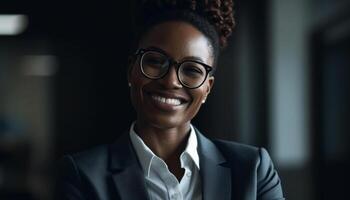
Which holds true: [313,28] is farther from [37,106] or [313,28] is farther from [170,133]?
[170,133]

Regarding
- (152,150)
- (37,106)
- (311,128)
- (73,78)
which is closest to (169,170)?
(152,150)

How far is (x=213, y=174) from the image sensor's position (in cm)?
39

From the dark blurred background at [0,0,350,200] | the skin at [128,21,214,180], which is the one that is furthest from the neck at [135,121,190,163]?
the dark blurred background at [0,0,350,200]

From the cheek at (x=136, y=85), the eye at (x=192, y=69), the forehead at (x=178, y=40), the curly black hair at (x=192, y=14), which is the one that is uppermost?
the curly black hair at (x=192, y=14)

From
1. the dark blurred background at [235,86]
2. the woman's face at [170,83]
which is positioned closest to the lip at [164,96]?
the woman's face at [170,83]

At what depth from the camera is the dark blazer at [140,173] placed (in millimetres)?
383

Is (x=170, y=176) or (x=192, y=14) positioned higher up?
(x=192, y=14)

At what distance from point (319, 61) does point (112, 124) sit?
104 cm

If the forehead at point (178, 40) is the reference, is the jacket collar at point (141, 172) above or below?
Result: below

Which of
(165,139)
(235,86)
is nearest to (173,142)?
(165,139)

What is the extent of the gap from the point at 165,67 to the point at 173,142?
60 millimetres

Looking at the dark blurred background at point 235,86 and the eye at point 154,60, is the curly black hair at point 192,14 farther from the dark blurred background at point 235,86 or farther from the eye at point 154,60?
the dark blurred background at point 235,86

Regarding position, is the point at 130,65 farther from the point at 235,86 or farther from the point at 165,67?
the point at 235,86

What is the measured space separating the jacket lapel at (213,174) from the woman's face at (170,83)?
0.13 ft
